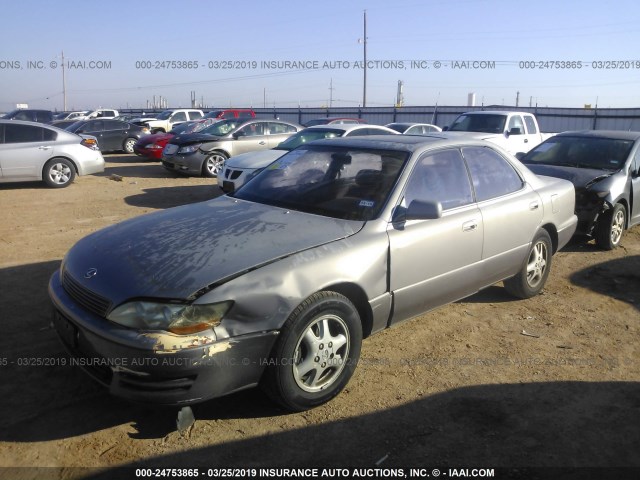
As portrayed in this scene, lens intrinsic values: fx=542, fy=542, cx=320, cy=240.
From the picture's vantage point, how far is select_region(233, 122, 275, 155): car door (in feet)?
42.1

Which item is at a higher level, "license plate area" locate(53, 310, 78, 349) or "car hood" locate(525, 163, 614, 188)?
"car hood" locate(525, 163, 614, 188)

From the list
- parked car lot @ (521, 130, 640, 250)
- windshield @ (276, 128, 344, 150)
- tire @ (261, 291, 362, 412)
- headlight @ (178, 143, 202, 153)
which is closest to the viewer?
tire @ (261, 291, 362, 412)

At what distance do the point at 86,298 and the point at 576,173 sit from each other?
6.61 m

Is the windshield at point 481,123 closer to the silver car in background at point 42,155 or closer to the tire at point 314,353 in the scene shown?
the silver car in background at point 42,155

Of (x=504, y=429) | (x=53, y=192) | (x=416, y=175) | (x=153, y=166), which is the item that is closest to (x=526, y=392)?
(x=504, y=429)

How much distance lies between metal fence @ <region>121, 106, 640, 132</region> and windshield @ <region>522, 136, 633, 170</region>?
17.3 metres

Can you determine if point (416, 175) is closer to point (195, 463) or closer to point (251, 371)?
point (251, 371)

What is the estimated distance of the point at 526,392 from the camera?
142 inches

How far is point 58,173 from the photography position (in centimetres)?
1134

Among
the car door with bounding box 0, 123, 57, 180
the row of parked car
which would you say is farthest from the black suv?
the row of parked car

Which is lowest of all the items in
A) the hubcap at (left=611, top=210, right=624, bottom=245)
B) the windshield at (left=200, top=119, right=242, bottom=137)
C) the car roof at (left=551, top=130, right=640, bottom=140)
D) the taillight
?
the hubcap at (left=611, top=210, right=624, bottom=245)

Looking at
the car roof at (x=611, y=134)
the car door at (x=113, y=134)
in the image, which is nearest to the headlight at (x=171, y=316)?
the car roof at (x=611, y=134)

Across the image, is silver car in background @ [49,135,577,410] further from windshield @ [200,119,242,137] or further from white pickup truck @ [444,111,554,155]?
windshield @ [200,119,242,137]

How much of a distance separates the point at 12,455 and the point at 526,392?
309 cm
